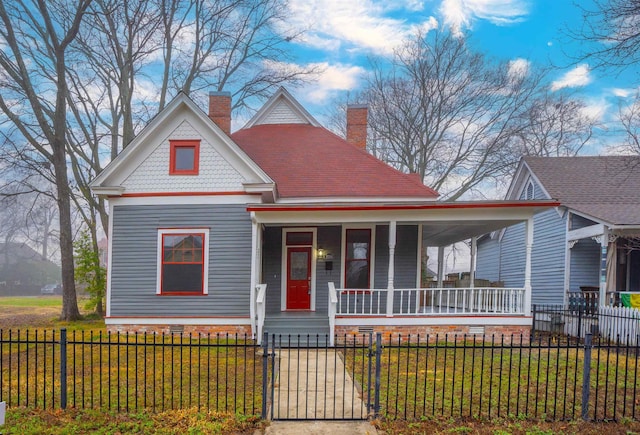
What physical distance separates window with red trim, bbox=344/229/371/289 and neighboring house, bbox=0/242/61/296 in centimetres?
4407

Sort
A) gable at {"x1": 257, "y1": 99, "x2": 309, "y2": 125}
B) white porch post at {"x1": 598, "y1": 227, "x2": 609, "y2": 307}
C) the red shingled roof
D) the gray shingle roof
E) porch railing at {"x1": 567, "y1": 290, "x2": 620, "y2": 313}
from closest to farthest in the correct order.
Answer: porch railing at {"x1": 567, "y1": 290, "x2": 620, "y2": 313} < white porch post at {"x1": 598, "y1": 227, "x2": 609, "y2": 307} < the red shingled roof < the gray shingle roof < gable at {"x1": 257, "y1": 99, "x2": 309, "y2": 125}

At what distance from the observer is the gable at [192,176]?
36.2 feet

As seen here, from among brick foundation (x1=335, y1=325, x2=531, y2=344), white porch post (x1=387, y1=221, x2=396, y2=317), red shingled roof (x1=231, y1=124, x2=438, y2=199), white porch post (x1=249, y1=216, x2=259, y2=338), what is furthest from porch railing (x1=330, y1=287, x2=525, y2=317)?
red shingled roof (x1=231, y1=124, x2=438, y2=199)

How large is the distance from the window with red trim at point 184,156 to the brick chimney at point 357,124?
6528 millimetres

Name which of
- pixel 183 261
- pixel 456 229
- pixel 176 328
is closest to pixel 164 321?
pixel 176 328

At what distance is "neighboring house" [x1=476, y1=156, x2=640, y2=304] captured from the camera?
40.8 feet

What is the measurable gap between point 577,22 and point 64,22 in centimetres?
1665

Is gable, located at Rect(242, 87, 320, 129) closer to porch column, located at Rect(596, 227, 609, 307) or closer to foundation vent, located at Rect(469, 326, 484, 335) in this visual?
foundation vent, located at Rect(469, 326, 484, 335)

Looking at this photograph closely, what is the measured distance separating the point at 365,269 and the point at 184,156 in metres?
6.15

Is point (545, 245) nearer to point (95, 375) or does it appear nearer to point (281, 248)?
point (281, 248)

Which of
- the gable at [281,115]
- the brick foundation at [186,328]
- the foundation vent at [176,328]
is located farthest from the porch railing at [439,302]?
the gable at [281,115]

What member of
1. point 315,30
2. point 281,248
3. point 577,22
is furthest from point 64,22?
point 577,22

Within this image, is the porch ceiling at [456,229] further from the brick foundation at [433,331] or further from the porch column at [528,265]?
the brick foundation at [433,331]

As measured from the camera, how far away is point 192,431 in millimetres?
4641
